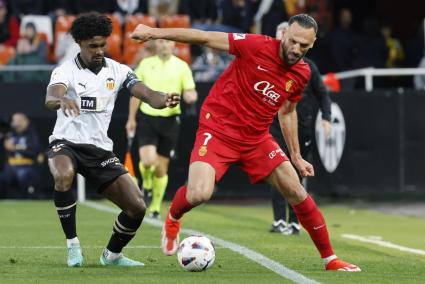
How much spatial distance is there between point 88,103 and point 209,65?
11.9m

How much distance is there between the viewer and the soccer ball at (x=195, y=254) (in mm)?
9977

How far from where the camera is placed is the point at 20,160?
67.1ft

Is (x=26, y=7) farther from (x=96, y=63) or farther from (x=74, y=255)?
(x=74, y=255)

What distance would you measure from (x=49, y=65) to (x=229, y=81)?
12.1m

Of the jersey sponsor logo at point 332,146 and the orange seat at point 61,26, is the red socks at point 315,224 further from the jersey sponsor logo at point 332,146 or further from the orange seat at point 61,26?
the orange seat at point 61,26

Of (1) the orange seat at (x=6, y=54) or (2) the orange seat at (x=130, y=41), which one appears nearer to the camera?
(1) the orange seat at (x=6, y=54)

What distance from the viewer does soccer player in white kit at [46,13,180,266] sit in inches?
402

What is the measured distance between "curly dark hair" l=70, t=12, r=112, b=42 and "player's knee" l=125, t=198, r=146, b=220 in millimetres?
1435

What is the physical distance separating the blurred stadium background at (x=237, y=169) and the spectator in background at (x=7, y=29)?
0.03m

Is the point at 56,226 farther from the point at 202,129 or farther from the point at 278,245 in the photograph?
the point at 202,129

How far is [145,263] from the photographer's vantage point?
1082cm

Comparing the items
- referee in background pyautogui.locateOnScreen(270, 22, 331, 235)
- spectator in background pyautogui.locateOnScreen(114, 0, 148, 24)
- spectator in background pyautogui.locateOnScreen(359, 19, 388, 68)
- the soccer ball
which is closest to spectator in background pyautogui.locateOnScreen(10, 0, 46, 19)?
spectator in background pyautogui.locateOnScreen(114, 0, 148, 24)

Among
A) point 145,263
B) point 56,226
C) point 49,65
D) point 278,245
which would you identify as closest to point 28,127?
point 49,65

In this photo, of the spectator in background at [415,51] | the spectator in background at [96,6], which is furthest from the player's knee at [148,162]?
the spectator in background at [415,51]
